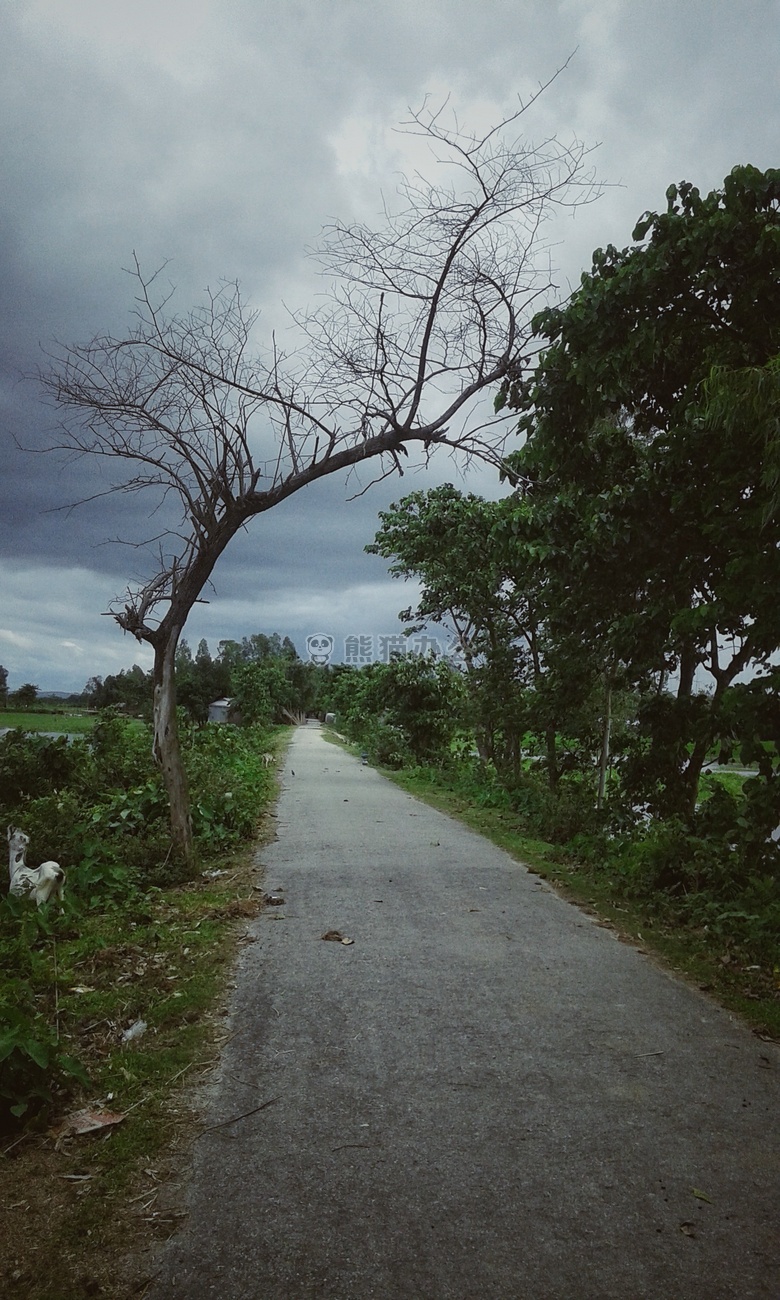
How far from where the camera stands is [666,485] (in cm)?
666

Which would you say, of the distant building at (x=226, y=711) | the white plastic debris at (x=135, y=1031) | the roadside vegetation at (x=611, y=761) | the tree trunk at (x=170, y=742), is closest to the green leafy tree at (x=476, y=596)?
the roadside vegetation at (x=611, y=761)

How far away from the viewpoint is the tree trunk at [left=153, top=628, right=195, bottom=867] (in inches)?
306

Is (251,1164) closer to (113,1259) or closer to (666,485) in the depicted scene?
(113,1259)

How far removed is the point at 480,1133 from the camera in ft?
10.3

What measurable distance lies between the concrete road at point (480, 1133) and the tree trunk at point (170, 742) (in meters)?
2.43

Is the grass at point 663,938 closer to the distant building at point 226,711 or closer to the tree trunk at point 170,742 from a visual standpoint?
the tree trunk at point 170,742

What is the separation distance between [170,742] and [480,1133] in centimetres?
538

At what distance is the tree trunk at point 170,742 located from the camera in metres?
7.78

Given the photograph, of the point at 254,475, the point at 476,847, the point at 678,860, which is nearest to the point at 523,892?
the point at 678,860

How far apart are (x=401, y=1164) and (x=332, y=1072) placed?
81 centimetres

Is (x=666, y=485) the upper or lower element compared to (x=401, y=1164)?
upper

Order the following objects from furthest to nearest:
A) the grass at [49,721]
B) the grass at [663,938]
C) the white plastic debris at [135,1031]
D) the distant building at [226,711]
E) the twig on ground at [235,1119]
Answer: the distant building at [226,711]
the grass at [49,721]
the grass at [663,938]
the white plastic debris at [135,1031]
the twig on ground at [235,1119]

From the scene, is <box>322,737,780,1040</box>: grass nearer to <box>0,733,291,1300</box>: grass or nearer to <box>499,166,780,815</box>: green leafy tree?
<box>499,166,780,815</box>: green leafy tree

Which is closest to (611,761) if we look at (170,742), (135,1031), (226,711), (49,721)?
(170,742)
